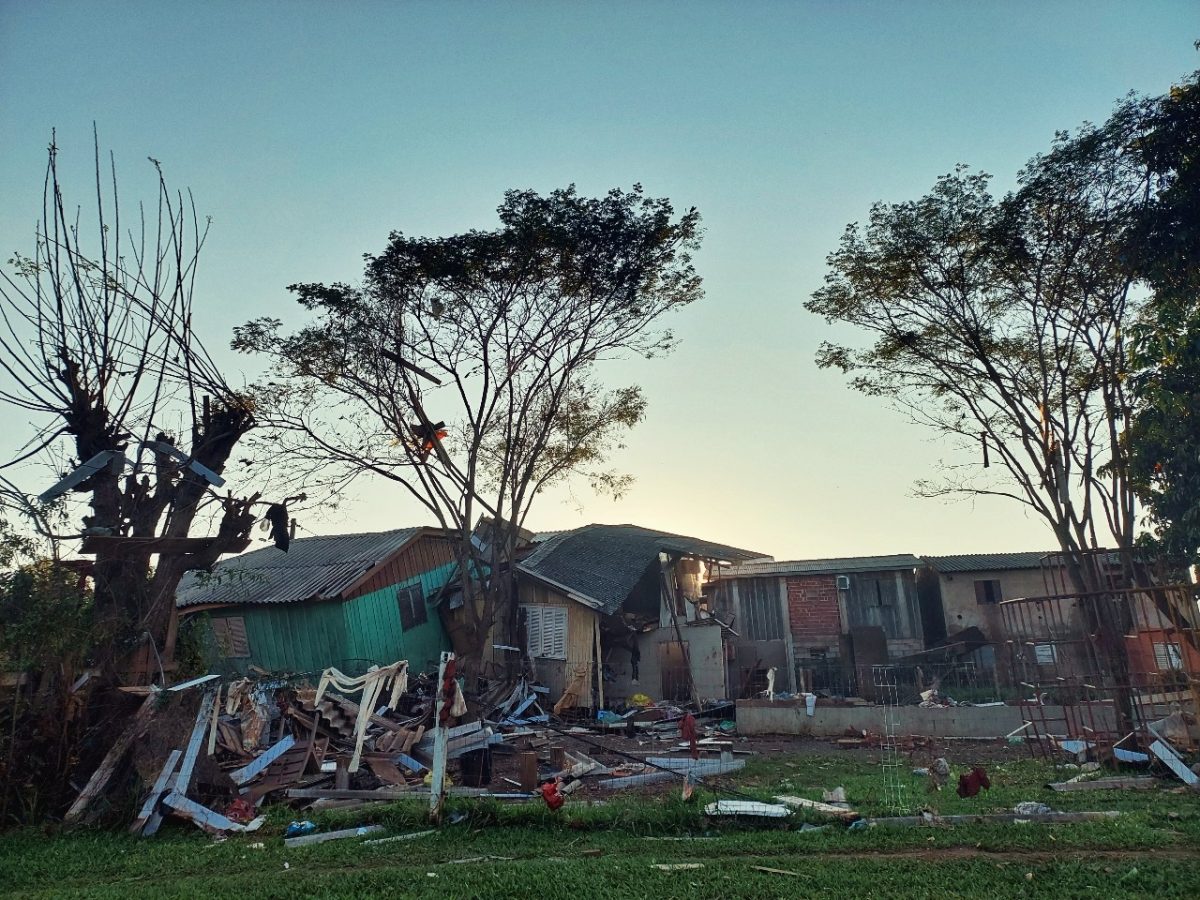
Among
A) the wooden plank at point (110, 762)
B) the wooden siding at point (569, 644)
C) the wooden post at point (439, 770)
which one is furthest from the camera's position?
the wooden siding at point (569, 644)

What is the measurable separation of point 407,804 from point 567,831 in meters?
2.30

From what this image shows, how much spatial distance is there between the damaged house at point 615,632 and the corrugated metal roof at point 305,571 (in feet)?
16.5

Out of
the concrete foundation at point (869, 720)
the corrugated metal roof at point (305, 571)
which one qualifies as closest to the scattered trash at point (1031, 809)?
the concrete foundation at point (869, 720)

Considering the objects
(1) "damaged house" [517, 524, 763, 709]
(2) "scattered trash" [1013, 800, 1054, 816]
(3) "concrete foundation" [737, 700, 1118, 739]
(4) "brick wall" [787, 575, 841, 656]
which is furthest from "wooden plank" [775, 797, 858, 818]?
(4) "brick wall" [787, 575, 841, 656]

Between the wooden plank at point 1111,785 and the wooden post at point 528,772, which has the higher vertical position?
the wooden post at point 528,772

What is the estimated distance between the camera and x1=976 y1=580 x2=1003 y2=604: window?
28.7 m

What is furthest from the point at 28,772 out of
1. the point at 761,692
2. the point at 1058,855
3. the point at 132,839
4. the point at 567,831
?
the point at 761,692

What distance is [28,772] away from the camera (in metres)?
11.2

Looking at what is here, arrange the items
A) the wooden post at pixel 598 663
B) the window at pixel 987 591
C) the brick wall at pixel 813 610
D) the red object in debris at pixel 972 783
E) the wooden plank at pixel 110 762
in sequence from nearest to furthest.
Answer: the red object in debris at pixel 972 783, the wooden plank at pixel 110 762, the wooden post at pixel 598 663, the brick wall at pixel 813 610, the window at pixel 987 591

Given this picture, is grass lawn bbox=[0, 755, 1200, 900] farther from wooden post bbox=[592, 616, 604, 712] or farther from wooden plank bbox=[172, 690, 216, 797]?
wooden post bbox=[592, 616, 604, 712]

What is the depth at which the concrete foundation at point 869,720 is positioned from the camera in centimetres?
1797

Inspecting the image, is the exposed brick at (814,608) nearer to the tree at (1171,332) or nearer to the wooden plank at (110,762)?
the tree at (1171,332)

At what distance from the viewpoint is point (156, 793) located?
10.7 meters

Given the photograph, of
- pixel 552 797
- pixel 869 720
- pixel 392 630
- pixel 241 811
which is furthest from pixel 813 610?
pixel 241 811
